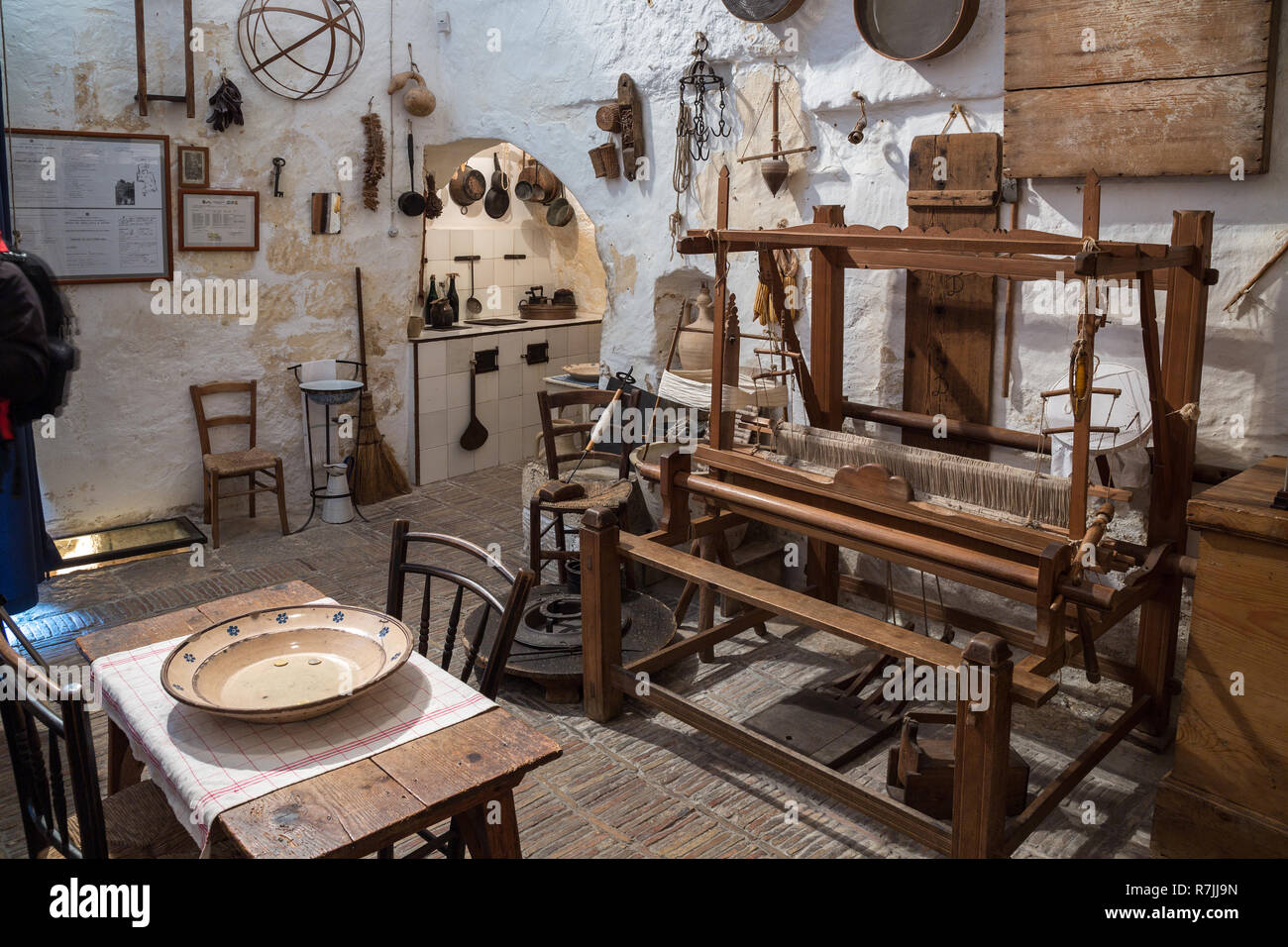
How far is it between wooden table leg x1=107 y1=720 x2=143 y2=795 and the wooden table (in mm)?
677

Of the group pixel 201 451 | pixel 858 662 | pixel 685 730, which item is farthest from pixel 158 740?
pixel 201 451

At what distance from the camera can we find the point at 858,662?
14.4ft

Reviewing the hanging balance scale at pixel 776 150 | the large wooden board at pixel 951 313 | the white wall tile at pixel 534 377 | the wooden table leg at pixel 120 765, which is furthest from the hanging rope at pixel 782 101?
the wooden table leg at pixel 120 765

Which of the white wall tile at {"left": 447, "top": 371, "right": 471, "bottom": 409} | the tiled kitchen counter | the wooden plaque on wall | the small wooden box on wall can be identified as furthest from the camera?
the white wall tile at {"left": 447, "top": 371, "right": 471, "bottom": 409}

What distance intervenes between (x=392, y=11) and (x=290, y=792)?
5696 mm

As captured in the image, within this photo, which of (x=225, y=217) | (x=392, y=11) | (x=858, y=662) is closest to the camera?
(x=858, y=662)

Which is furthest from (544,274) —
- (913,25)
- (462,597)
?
(462,597)

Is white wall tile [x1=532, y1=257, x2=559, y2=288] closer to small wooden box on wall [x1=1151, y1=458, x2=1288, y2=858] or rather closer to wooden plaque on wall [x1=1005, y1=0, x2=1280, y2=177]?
wooden plaque on wall [x1=1005, y1=0, x2=1280, y2=177]

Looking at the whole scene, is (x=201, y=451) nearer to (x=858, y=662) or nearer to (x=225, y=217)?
(x=225, y=217)

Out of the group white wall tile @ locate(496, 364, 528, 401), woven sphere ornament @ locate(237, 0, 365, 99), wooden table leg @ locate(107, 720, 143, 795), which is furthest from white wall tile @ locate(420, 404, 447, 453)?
wooden table leg @ locate(107, 720, 143, 795)

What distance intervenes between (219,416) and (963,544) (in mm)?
4554

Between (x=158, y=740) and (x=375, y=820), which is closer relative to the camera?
(x=375, y=820)

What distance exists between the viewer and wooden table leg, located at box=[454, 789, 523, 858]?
2.17 metres

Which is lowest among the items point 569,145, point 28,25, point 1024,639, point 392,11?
point 1024,639
